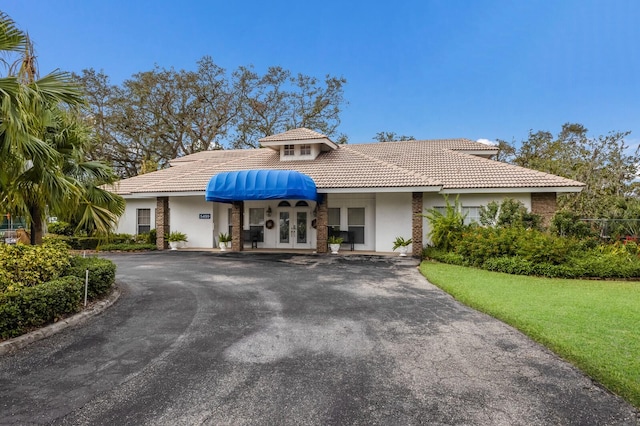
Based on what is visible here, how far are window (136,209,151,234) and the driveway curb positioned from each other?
15.2 m

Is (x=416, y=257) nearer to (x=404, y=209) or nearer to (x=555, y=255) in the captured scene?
(x=404, y=209)

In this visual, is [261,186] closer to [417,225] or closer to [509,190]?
[417,225]

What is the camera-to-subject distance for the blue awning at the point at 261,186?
16312 millimetres

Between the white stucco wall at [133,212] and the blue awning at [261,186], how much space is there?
7.25 metres

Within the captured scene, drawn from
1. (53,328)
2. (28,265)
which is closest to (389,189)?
(28,265)

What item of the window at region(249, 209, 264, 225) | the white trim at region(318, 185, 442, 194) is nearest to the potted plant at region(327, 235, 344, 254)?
the white trim at region(318, 185, 442, 194)

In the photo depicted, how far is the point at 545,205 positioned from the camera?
16.7m

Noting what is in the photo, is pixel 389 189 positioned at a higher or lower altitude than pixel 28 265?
higher

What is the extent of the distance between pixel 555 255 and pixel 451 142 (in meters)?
14.0

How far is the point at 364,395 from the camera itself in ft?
13.4

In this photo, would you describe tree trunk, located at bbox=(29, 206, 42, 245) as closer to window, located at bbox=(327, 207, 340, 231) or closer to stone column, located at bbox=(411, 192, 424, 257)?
window, located at bbox=(327, 207, 340, 231)

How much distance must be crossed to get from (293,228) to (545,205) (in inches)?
501

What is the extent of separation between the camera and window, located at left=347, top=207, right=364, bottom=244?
773 inches

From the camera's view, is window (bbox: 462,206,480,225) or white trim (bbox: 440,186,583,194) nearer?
white trim (bbox: 440,186,583,194)
